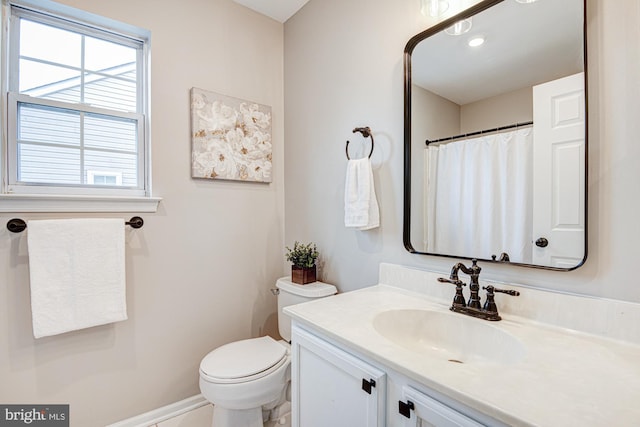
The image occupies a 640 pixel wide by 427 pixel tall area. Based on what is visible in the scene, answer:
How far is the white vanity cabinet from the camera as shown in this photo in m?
0.68

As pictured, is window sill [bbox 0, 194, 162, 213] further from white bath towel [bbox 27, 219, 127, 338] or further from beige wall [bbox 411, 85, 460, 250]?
beige wall [bbox 411, 85, 460, 250]

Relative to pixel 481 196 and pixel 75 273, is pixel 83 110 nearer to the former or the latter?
pixel 75 273

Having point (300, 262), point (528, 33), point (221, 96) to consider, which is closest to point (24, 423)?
point (300, 262)

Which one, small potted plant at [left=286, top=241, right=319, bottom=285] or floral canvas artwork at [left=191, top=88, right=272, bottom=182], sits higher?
floral canvas artwork at [left=191, top=88, right=272, bottom=182]

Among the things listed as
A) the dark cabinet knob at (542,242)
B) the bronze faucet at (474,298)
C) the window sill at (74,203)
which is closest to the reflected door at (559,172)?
the dark cabinet knob at (542,242)

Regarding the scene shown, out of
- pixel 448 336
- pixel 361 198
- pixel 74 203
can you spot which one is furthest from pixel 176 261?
pixel 448 336

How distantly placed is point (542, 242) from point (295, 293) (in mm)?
1166

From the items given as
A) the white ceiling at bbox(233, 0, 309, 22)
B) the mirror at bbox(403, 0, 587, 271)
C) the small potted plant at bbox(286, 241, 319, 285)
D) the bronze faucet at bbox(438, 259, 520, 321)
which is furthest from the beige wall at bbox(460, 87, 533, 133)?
the white ceiling at bbox(233, 0, 309, 22)

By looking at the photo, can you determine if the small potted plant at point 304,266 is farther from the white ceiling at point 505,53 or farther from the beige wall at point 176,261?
the white ceiling at point 505,53

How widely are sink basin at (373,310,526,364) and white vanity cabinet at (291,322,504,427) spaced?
184 mm

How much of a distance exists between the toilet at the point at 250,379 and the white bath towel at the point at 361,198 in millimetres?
450

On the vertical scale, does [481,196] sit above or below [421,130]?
below

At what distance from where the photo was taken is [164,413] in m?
1.66

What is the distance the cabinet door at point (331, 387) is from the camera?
81cm
